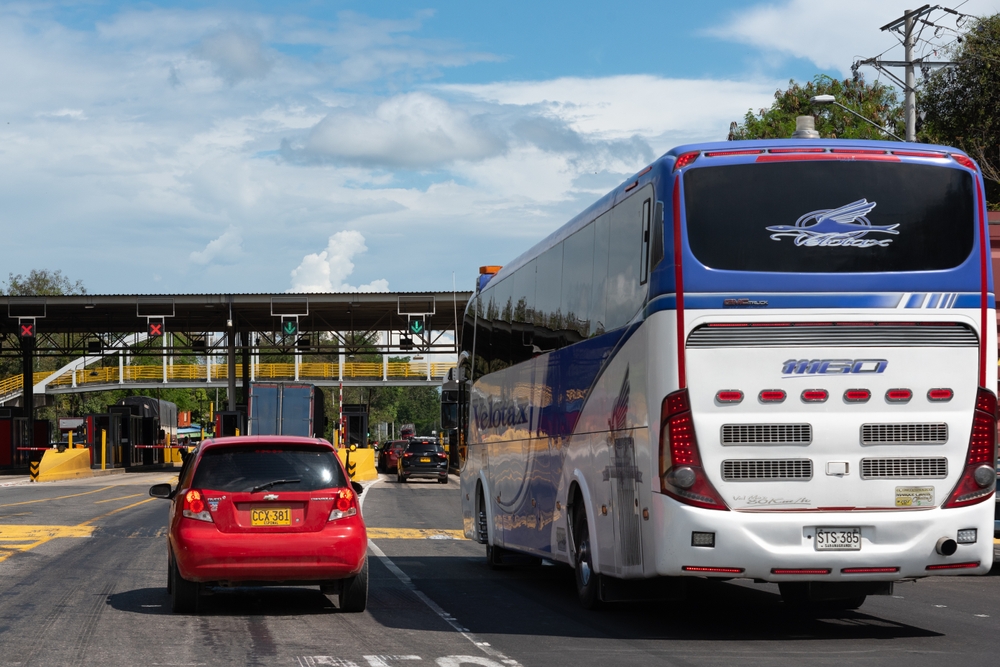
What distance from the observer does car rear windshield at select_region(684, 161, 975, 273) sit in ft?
31.2

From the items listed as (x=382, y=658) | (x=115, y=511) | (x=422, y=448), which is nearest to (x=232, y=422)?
(x=422, y=448)

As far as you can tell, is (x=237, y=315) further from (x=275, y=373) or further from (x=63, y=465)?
(x=275, y=373)

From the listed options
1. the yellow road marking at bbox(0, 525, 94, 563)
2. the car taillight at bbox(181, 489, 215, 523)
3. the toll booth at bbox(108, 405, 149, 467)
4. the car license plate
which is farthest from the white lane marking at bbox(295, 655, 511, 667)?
the toll booth at bbox(108, 405, 149, 467)

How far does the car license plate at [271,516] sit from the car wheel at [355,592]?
804mm

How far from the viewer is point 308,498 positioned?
11.0 metres

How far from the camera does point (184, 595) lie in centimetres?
1107

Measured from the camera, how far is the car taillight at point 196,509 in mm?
10883

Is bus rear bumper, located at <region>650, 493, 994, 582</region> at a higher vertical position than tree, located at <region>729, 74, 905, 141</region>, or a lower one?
lower

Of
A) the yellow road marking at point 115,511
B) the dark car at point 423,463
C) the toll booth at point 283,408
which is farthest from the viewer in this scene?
the dark car at point 423,463

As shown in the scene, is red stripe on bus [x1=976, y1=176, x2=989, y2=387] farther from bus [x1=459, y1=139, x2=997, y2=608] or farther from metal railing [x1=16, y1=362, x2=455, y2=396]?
metal railing [x1=16, y1=362, x2=455, y2=396]

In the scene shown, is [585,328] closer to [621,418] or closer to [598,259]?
[598,259]

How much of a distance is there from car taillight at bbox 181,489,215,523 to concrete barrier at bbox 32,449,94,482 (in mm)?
37566

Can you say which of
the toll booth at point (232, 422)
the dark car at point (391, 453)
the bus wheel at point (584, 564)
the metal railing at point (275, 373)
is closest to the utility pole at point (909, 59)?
the bus wheel at point (584, 564)

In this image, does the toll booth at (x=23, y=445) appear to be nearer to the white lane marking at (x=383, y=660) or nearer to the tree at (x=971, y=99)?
the tree at (x=971, y=99)
